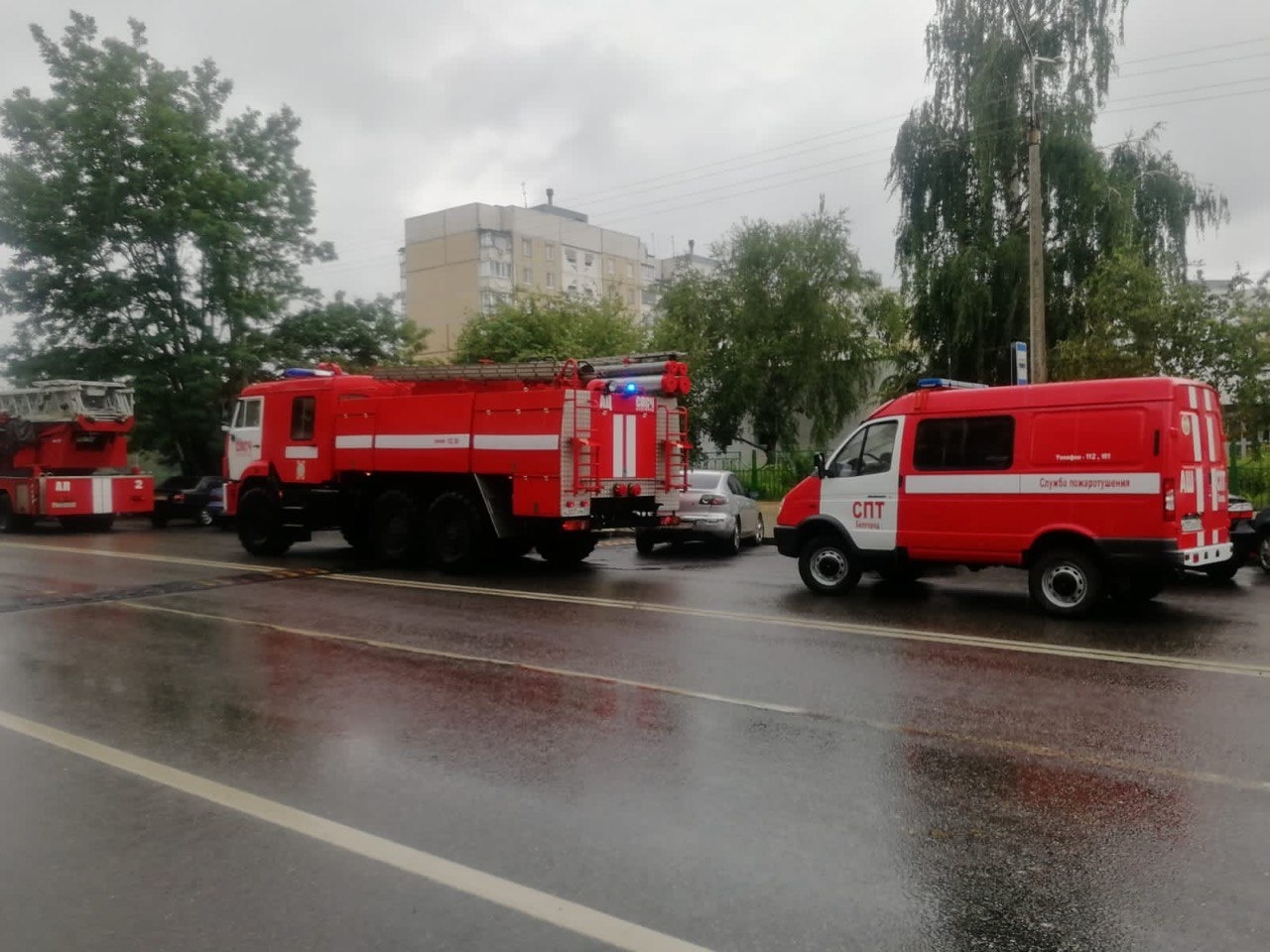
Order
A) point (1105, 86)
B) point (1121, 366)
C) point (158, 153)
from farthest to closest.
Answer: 1. point (158, 153)
2. point (1105, 86)
3. point (1121, 366)

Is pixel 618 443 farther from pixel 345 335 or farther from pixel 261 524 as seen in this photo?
pixel 345 335

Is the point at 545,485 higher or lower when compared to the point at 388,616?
higher

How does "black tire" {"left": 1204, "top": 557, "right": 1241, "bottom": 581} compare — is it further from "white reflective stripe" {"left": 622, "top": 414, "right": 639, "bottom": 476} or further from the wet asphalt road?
"white reflective stripe" {"left": 622, "top": 414, "right": 639, "bottom": 476}

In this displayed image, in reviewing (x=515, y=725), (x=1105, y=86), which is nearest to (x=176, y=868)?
(x=515, y=725)

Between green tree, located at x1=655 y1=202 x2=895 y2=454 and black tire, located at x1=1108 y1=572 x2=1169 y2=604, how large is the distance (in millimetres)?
24138

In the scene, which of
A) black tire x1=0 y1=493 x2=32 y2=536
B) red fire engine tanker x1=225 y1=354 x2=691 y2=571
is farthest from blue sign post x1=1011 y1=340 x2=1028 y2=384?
black tire x1=0 y1=493 x2=32 y2=536

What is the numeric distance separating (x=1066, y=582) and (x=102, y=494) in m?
22.6

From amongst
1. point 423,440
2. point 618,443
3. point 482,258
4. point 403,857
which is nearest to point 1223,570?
point 618,443

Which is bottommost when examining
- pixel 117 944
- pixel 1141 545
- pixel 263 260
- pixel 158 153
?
pixel 117 944

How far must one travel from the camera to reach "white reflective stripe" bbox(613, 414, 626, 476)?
14.5 metres

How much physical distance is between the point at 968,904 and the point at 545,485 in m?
10.4

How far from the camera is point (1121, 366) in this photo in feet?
71.6

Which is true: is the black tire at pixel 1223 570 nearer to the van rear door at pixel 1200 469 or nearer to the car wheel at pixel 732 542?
the van rear door at pixel 1200 469

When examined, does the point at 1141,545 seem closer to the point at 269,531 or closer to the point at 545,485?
the point at 545,485
